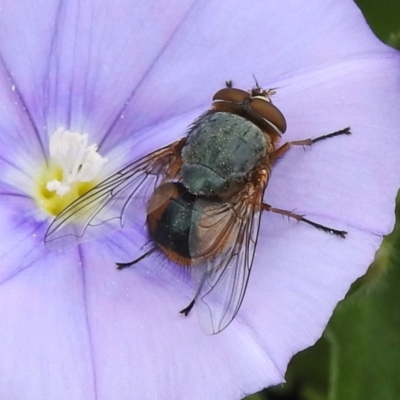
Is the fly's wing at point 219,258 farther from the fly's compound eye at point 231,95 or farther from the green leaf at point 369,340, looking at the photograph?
the green leaf at point 369,340

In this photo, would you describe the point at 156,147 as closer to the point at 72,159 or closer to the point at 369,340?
the point at 72,159

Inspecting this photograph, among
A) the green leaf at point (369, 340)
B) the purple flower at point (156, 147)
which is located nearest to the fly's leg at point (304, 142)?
the purple flower at point (156, 147)

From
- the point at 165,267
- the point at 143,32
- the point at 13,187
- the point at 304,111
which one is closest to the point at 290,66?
the point at 304,111

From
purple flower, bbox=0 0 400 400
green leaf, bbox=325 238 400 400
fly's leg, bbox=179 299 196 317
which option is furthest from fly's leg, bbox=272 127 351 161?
green leaf, bbox=325 238 400 400

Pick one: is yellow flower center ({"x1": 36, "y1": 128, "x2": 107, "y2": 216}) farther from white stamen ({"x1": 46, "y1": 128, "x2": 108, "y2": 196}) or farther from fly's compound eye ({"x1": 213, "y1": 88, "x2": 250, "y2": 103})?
fly's compound eye ({"x1": 213, "y1": 88, "x2": 250, "y2": 103})

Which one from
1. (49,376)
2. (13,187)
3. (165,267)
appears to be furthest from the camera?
(13,187)

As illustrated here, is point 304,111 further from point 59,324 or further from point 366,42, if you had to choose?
point 59,324
